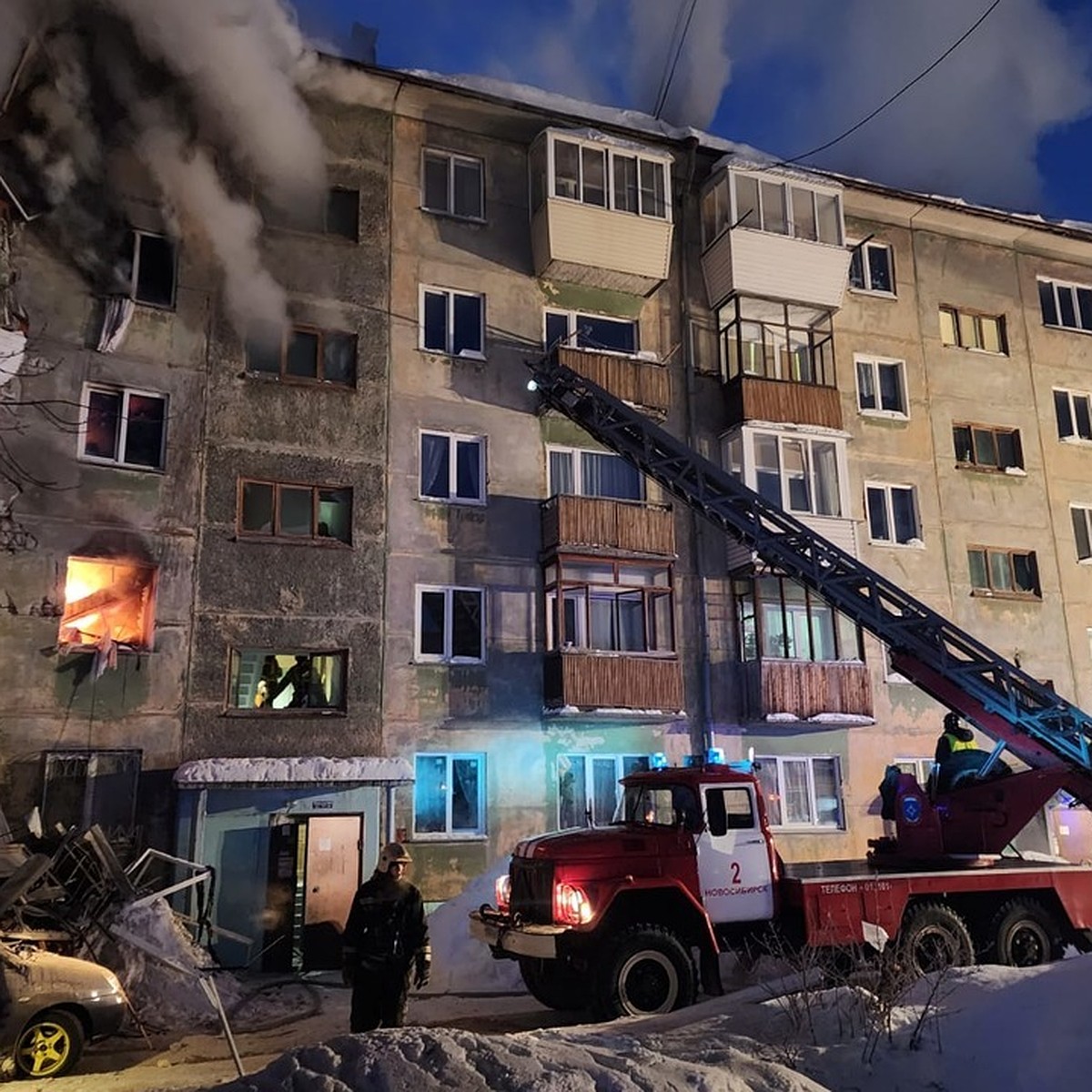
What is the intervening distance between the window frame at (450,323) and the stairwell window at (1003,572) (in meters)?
12.4

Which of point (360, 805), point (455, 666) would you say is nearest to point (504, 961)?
point (360, 805)

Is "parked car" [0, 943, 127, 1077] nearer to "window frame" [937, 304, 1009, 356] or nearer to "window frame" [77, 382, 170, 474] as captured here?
"window frame" [77, 382, 170, 474]

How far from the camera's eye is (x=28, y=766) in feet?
51.7

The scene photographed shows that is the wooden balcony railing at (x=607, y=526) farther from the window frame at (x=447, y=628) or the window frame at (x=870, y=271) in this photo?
the window frame at (x=870, y=271)

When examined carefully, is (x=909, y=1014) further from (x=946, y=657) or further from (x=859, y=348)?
(x=859, y=348)

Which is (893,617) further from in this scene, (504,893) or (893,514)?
(893,514)

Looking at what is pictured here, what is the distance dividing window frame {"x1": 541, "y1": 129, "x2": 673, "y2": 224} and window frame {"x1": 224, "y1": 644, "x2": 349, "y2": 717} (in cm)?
1054

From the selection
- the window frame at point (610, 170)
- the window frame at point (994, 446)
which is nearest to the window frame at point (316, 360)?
the window frame at point (610, 170)

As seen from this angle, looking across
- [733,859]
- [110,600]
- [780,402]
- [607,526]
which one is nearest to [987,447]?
[780,402]

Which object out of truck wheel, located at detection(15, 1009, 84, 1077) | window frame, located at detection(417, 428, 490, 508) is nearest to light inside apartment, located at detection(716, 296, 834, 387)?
window frame, located at detection(417, 428, 490, 508)

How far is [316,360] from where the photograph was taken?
19656mm

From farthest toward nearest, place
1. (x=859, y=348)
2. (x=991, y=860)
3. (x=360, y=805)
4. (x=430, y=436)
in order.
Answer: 1. (x=859, y=348)
2. (x=430, y=436)
3. (x=360, y=805)
4. (x=991, y=860)

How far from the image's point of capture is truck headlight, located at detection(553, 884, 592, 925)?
10.1m

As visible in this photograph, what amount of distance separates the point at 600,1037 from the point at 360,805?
10.5 metres
